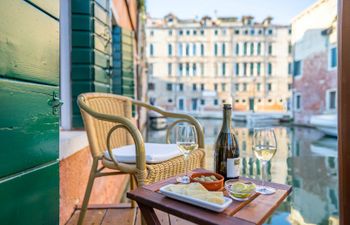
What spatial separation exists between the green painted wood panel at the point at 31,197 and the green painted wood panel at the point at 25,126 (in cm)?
3

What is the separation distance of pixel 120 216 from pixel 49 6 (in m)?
1.26

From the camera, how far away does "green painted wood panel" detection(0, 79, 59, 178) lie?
30.5 inches

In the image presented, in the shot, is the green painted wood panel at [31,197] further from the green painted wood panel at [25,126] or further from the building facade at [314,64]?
the building facade at [314,64]

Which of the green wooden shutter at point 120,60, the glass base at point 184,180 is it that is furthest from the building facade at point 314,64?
the glass base at point 184,180

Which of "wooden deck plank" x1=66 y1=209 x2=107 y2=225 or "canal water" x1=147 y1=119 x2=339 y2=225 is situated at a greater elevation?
"wooden deck plank" x1=66 y1=209 x2=107 y2=225

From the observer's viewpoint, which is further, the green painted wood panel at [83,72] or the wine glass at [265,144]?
the green painted wood panel at [83,72]

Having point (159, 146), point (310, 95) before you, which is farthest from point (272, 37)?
point (159, 146)

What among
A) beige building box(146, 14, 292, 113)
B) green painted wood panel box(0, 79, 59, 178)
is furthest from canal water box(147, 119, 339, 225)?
beige building box(146, 14, 292, 113)

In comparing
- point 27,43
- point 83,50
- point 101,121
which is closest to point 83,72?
point 83,50

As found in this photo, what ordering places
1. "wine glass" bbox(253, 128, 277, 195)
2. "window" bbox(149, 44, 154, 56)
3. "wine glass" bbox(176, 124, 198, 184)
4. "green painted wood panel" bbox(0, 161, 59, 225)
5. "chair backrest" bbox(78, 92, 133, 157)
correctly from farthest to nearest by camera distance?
"window" bbox(149, 44, 154, 56)
"chair backrest" bbox(78, 92, 133, 157)
"wine glass" bbox(176, 124, 198, 184)
"wine glass" bbox(253, 128, 277, 195)
"green painted wood panel" bbox(0, 161, 59, 225)

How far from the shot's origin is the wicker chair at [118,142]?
3.90 feet

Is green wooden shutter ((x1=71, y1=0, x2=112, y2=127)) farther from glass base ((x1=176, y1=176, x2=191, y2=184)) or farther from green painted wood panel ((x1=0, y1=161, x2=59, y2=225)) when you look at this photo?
glass base ((x1=176, y1=176, x2=191, y2=184))

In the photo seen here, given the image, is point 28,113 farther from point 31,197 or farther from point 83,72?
point 83,72

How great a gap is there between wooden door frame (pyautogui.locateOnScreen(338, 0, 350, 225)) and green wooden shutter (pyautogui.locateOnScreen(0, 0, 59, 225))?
117 centimetres
